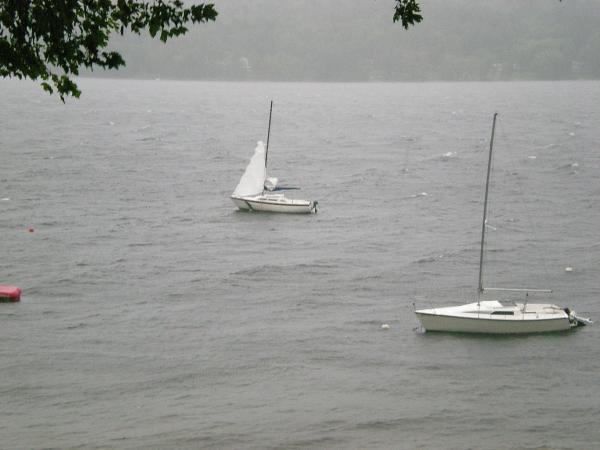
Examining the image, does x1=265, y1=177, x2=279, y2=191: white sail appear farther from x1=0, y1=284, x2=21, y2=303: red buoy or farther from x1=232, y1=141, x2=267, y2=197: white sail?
x1=0, y1=284, x2=21, y2=303: red buoy

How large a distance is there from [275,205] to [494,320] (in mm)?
34810

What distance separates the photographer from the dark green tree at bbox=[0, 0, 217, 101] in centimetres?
1361

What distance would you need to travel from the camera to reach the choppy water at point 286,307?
112ft

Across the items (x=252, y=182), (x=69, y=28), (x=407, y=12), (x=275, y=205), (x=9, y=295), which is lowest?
(x=9, y=295)

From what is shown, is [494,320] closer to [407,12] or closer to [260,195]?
[407,12]

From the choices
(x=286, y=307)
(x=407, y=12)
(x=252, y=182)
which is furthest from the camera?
(x=252, y=182)

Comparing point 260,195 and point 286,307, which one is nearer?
point 286,307

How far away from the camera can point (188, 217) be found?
76.1 metres

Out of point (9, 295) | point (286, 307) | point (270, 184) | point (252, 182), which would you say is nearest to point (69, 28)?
point (286, 307)

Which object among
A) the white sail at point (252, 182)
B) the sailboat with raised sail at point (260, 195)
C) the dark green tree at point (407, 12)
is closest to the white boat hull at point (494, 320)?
the dark green tree at point (407, 12)

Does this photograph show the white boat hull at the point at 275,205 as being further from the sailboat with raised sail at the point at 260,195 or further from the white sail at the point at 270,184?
the white sail at the point at 270,184

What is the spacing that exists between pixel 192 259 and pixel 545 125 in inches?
4439

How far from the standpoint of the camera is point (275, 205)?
76375 mm

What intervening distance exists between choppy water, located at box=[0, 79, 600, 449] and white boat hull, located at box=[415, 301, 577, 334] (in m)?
0.57
